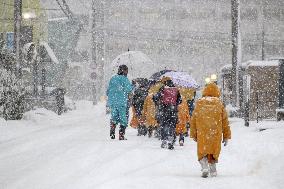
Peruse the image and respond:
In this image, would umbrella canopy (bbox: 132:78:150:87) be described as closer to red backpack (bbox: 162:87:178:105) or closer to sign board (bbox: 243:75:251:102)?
sign board (bbox: 243:75:251:102)

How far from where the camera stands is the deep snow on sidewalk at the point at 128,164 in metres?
7.38

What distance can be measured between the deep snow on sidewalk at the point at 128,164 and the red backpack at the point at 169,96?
103 centimetres

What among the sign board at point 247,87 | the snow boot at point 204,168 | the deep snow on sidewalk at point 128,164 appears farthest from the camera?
the sign board at point 247,87

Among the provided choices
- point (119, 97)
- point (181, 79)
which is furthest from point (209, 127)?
point (181, 79)

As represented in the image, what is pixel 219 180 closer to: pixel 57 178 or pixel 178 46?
pixel 57 178

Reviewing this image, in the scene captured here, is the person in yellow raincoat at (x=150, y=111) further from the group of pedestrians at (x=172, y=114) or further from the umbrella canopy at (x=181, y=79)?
the umbrella canopy at (x=181, y=79)

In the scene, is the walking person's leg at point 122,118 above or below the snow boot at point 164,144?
above

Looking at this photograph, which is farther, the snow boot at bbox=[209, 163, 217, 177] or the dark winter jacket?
the dark winter jacket

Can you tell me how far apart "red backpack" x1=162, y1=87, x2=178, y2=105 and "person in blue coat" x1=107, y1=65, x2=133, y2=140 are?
1731mm

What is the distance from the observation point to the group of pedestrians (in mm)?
8352

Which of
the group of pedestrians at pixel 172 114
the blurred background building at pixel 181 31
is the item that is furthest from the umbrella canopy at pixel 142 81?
the blurred background building at pixel 181 31

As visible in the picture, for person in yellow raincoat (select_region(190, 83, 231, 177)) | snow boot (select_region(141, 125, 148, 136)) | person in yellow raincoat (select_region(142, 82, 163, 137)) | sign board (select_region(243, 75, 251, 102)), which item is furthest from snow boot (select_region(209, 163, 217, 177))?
sign board (select_region(243, 75, 251, 102))

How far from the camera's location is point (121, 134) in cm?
1367

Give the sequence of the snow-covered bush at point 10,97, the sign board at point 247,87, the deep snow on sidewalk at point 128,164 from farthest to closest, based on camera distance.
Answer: the snow-covered bush at point 10,97 → the sign board at point 247,87 → the deep snow on sidewalk at point 128,164
